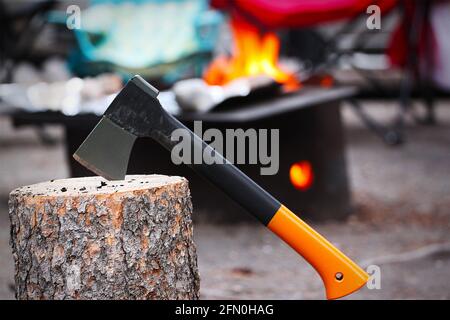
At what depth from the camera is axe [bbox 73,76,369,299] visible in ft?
7.00

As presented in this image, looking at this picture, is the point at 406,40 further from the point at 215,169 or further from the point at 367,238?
the point at 215,169

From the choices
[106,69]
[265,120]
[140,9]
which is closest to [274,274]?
[265,120]

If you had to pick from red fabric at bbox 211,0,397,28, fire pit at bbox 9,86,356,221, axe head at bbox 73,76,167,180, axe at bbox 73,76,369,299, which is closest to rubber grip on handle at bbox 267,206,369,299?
axe at bbox 73,76,369,299

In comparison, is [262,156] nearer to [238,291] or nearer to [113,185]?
[238,291]

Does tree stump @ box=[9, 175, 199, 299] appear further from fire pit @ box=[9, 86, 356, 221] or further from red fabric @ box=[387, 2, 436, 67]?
red fabric @ box=[387, 2, 436, 67]

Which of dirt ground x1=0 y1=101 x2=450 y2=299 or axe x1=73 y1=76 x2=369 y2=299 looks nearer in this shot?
axe x1=73 y1=76 x2=369 y2=299

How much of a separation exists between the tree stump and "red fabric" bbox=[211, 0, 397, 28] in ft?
12.6

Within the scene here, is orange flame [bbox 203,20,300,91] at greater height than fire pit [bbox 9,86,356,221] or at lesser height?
greater

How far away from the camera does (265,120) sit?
4160 mm

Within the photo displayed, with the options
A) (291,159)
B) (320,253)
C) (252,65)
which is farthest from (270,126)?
(320,253)

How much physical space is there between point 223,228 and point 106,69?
2.78 metres

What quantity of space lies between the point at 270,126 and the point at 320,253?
6.81ft

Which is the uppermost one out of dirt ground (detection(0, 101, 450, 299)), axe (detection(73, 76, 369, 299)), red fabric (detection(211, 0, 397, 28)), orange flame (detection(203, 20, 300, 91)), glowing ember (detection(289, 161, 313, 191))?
red fabric (detection(211, 0, 397, 28))

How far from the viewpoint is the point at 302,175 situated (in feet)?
14.2
